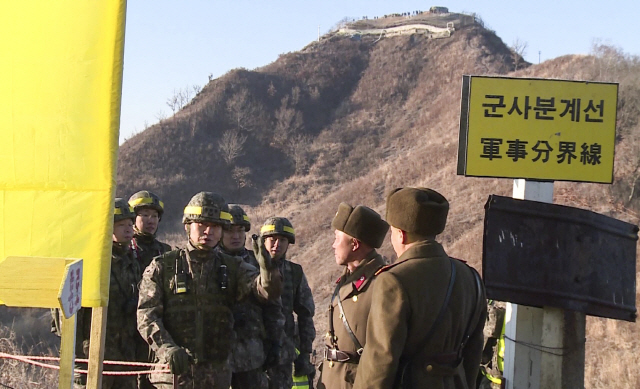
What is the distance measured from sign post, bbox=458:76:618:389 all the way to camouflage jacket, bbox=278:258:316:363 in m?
2.24

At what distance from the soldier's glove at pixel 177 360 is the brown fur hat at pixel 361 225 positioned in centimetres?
156

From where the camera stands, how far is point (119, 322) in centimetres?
707

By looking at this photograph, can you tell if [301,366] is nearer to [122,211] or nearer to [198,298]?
[122,211]

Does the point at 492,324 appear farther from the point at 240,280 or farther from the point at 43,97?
the point at 43,97

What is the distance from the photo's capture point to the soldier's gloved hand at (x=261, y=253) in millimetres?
5031

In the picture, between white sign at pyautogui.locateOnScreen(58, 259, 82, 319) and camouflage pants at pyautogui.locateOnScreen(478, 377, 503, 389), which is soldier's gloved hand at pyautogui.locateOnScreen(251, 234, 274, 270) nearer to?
white sign at pyautogui.locateOnScreen(58, 259, 82, 319)

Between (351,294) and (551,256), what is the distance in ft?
6.89

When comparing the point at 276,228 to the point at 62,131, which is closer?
the point at 62,131

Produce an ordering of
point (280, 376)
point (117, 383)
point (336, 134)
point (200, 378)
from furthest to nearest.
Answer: point (336, 134), point (280, 376), point (117, 383), point (200, 378)

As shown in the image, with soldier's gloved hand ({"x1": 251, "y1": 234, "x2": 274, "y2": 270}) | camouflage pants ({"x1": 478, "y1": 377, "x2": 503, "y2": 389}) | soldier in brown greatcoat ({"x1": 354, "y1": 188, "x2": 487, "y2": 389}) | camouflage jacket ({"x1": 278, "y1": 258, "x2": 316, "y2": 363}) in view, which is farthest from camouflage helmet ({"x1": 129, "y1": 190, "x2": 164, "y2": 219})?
soldier in brown greatcoat ({"x1": 354, "y1": 188, "x2": 487, "y2": 389})

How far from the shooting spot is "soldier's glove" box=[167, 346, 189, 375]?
17.8 feet

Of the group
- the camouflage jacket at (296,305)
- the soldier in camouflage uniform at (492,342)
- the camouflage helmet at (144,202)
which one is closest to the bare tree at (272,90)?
the camouflage helmet at (144,202)

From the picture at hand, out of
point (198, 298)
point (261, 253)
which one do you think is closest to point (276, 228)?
point (198, 298)

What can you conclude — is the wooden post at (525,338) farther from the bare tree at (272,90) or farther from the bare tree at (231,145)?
the bare tree at (272,90)
